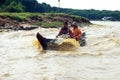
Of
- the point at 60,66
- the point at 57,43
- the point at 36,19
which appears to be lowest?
the point at 36,19

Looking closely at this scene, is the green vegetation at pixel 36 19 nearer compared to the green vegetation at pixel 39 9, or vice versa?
the green vegetation at pixel 36 19

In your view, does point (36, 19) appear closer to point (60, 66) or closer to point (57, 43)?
point (57, 43)

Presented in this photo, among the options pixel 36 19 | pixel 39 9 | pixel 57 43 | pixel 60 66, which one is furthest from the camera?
pixel 39 9

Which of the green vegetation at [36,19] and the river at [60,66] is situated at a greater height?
the river at [60,66]

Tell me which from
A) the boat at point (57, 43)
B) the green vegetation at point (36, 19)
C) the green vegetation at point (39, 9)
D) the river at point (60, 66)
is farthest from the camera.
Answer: the green vegetation at point (39, 9)

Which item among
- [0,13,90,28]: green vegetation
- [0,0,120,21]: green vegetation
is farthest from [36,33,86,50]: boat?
[0,0,120,21]: green vegetation

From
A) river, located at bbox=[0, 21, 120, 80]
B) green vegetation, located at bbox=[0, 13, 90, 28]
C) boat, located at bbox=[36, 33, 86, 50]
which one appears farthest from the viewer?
green vegetation, located at bbox=[0, 13, 90, 28]

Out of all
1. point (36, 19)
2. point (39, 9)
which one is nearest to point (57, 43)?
point (36, 19)

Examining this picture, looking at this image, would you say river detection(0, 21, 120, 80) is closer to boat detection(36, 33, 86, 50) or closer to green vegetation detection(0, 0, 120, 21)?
boat detection(36, 33, 86, 50)

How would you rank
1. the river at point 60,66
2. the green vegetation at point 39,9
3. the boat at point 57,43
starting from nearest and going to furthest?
the river at point 60,66
the boat at point 57,43
the green vegetation at point 39,9

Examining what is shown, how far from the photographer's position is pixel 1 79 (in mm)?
10992

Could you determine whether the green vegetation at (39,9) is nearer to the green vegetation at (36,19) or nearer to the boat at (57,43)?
the green vegetation at (36,19)

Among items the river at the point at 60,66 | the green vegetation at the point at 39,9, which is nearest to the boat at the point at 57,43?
the river at the point at 60,66

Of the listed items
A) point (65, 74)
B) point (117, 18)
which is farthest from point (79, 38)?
point (117, 18)
